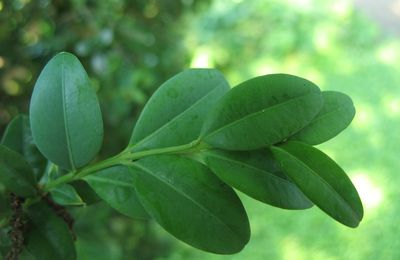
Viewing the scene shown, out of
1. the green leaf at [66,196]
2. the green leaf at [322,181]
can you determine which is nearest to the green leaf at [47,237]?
the green leaf at [66,196]

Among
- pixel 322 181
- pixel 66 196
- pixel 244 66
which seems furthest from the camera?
pixel 244 66

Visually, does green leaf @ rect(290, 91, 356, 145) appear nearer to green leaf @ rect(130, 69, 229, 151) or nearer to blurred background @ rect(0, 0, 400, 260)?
green leaf @ rect(130, 69, 229, 151)

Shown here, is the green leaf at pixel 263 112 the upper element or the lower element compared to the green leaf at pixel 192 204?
upper

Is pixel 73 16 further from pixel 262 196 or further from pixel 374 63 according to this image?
pixel 374 63

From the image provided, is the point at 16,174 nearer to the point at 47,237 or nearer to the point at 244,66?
the point at 47,237

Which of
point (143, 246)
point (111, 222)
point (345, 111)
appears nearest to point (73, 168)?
point (345, 111)

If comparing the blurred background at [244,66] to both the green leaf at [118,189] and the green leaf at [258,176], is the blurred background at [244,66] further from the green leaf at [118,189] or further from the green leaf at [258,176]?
the green leaf at [258,176]

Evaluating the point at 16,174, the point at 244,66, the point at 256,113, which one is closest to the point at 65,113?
the point at 16,174
